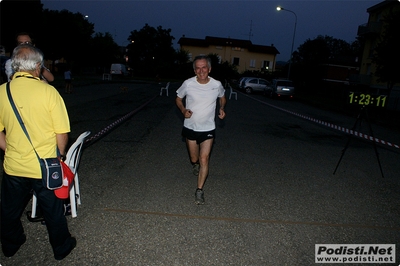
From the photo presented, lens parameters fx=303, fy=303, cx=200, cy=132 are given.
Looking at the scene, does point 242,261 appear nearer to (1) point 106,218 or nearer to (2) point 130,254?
(2) point 130,254

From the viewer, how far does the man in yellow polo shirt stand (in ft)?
8.18

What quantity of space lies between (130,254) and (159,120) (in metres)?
8.26

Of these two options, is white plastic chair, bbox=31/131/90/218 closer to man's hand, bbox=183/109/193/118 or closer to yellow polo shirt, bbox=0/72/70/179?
yellow polo shirt, bbox=0/72/70/179

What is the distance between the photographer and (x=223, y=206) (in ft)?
13.7

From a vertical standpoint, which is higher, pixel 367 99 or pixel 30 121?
pixel 367 99

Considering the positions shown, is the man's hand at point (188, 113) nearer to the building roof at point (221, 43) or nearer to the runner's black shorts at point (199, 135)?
the runner's black shorts at point (199, 135)

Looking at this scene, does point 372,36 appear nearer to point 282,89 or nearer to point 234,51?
point 282,89

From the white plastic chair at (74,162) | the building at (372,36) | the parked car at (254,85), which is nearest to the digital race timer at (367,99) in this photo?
the white plastic chair at (74,162)

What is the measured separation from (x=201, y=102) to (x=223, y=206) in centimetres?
149

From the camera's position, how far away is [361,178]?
582cm

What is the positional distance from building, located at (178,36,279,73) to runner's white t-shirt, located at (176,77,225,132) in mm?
Result: 67203

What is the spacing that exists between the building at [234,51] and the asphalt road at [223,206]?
65212 millimetres

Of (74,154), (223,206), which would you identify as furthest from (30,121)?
(223,206)

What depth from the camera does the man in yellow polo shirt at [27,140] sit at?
8.18 feet
